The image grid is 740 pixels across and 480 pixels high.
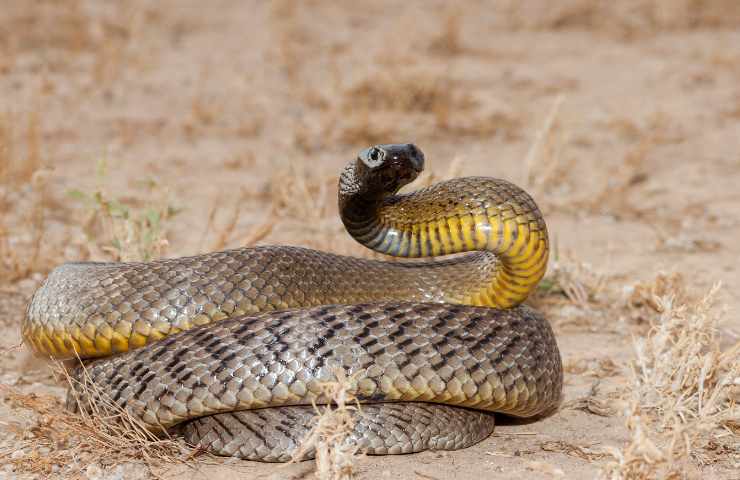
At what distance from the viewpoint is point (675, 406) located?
3887 millimetres

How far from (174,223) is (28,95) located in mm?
4204

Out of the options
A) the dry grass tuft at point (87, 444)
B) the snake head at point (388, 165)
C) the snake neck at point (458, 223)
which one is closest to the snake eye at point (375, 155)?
the snake head at point (388, 165)

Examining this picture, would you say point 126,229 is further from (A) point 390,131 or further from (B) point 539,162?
(A) point 390,131

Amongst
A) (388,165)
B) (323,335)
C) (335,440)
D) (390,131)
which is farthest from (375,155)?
(390,131)

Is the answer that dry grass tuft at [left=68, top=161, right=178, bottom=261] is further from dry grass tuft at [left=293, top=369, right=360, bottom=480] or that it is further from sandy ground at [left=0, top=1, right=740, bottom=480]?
dry grass tuft at [left=293, top=369, right=360, bottom=480]

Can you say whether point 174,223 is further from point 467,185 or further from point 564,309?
point 467,185

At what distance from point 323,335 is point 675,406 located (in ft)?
4.80

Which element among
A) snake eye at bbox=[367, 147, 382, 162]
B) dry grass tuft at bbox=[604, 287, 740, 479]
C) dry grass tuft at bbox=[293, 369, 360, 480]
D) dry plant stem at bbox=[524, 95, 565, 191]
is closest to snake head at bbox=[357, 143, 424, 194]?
snake eye at bbox=[367, 147, 382, 162]

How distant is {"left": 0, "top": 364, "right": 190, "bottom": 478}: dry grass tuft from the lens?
422 cm

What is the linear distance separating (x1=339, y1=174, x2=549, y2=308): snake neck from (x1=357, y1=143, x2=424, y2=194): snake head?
109 mm

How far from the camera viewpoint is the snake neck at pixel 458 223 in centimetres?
446

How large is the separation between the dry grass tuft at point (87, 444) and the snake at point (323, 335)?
6cm

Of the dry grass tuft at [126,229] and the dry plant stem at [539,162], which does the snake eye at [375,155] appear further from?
the dry plant stem at [539,162]

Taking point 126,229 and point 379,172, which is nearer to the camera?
point 379,172
